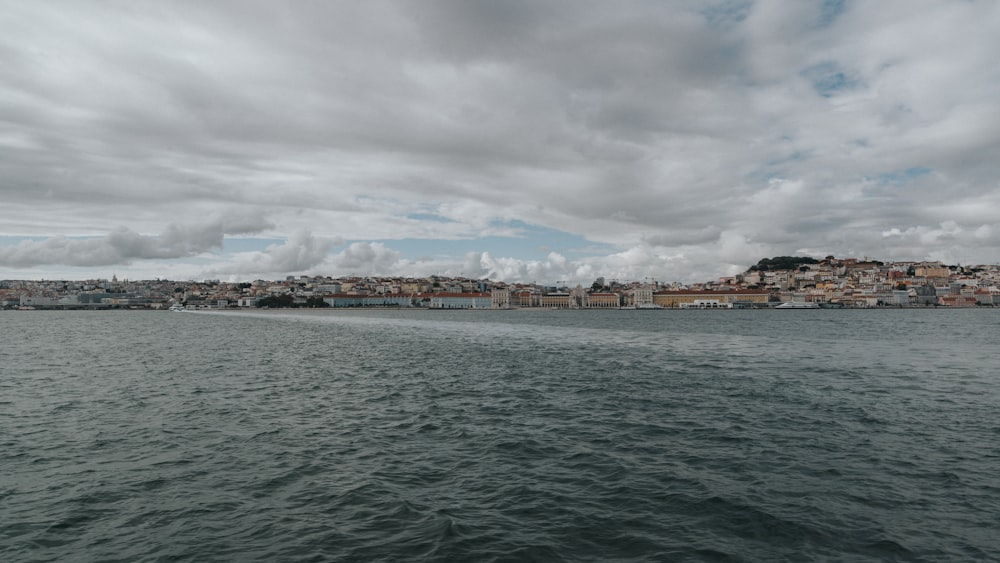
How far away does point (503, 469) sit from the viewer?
792 centimetres

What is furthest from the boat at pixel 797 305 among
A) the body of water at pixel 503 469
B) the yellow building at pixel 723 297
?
the body of water at pixel 503 469

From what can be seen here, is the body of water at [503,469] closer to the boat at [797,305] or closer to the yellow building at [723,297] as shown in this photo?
the boat at [797,305]

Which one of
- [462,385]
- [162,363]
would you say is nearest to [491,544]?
[462,385]

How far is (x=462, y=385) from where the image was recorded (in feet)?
52.2

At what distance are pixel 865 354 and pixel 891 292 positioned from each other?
133 meters

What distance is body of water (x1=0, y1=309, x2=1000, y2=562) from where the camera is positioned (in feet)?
18.5

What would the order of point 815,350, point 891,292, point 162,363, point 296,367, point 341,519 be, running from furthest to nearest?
point 891,292
point 815,350
point 162,363
point 296,367
point 341,519

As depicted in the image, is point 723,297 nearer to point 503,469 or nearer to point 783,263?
point 783,263

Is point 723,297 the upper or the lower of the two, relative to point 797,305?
upper

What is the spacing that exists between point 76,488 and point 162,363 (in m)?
16.1

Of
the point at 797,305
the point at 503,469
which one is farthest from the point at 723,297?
the point at 503,469

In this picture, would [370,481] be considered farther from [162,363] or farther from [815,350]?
[815,350]

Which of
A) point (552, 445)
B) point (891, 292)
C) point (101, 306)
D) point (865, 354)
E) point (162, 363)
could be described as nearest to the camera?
point (552, 445)

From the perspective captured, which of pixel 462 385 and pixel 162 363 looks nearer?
pixel 462 385
